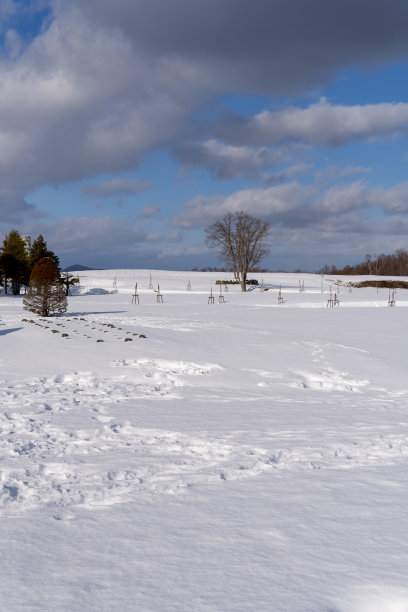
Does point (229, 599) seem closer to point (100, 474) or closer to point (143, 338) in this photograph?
point (100, 474)

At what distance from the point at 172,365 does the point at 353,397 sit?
161 inches

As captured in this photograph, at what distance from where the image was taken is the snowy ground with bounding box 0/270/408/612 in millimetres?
2965

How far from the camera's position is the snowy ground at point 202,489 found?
2965mm

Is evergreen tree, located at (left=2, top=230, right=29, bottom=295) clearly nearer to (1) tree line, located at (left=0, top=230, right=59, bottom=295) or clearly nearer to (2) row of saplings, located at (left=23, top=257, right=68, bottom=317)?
(1) tree line, located at (left=0, top=230, right=59, bottom=295)

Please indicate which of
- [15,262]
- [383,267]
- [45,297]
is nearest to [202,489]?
[45,297]

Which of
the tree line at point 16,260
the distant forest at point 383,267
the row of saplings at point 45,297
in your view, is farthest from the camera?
the distant forest at point 383,267

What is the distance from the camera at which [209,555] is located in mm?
3287

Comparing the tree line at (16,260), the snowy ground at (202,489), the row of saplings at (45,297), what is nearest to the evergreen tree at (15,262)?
the tree line at (16,260)

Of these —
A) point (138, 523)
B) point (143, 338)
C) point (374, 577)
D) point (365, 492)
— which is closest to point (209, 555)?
point (138, 523)

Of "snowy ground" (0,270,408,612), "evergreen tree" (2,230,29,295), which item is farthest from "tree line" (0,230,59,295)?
"snowy ground" (0,270,408,612)

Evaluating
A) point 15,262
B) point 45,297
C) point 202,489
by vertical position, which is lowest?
point 202,489

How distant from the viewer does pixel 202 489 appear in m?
4.43

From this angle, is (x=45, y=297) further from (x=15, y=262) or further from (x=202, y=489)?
(x=15, y=262)

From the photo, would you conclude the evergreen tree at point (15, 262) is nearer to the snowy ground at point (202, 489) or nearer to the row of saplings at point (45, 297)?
the row of saplings at point (45, 297)
